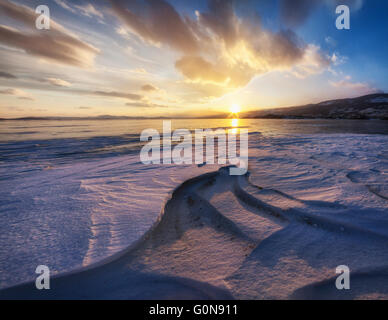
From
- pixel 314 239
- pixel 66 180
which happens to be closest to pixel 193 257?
pixel 314 239

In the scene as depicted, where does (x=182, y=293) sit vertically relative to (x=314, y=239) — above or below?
below

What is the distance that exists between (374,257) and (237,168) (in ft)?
12.3

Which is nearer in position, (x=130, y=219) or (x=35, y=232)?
(x=35, y=232)

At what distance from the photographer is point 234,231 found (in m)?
2.51

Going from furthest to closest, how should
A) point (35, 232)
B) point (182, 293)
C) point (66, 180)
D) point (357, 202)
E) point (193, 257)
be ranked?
point (66, 180) < point (357, 202) < point (35, 232) < point (193, 257) < point (182, 293)

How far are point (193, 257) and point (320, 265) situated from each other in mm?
1502

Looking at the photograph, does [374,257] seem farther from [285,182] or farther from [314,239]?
[285,182]

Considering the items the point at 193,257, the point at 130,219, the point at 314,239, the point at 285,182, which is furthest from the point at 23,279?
the point at 285,182

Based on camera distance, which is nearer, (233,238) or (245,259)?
(245,259)

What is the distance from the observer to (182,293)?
5.50ft

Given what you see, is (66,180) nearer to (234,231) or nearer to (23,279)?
(23,279)

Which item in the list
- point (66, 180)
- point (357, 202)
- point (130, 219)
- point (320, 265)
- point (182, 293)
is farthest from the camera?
point (66, 180)

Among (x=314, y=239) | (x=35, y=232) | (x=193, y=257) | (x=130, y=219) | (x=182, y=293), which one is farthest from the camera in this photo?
(x=130, y=219)
